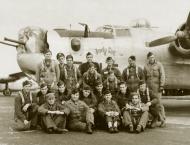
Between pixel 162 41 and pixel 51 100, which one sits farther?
pixel 162 41

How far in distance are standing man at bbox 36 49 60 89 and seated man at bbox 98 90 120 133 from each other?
1.66m

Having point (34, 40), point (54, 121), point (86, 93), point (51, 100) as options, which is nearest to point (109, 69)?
point (86, 93)

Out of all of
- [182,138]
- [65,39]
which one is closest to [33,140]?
[182,138]

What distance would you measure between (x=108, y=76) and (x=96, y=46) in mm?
3192

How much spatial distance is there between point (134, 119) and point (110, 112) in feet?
1.93

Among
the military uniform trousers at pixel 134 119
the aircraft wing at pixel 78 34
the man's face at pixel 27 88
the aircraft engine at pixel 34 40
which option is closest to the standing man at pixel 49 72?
the man's face at pixel 27 88

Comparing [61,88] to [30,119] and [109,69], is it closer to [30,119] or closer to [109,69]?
[30,119]

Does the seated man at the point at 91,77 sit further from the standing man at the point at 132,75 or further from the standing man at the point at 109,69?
the standing man at the point at 132,75

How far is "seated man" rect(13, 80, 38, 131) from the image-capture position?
9180 millimetres

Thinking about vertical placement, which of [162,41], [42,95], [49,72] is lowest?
[42,95]

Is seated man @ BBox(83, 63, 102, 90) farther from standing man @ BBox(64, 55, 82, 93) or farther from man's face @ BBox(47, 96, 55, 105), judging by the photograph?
man's face @ BBox(47, 96, 55, 105)

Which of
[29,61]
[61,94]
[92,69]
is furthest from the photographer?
[29,61]

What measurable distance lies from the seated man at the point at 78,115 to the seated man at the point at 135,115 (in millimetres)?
794

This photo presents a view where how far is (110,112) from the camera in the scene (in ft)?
29.5
